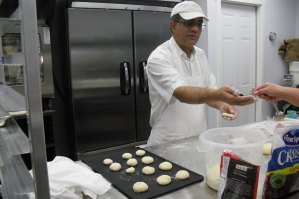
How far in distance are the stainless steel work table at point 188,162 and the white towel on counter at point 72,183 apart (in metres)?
0.05

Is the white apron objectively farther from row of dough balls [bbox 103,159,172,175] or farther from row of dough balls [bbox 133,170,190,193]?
row of dough balls [bbox 133,170,190,193]

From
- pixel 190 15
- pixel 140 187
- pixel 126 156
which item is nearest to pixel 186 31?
pixel 190 15

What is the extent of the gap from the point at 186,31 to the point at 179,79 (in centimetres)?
31

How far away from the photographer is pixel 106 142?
294 centimetres

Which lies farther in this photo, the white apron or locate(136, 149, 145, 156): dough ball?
the white apron

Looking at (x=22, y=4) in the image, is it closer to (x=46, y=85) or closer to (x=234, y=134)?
(x=234, y=134)

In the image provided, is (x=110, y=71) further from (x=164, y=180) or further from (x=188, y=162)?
(x=164, y=180)

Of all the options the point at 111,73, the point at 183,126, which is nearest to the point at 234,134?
the point at 183,126

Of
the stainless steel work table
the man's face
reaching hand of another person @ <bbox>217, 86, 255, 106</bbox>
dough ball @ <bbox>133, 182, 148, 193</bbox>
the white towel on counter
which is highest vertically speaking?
the man's face

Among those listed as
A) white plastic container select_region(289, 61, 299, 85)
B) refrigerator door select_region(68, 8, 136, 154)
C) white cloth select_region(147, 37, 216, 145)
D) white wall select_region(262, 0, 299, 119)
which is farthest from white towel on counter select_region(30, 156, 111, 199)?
white plastic container select_region(289, 61, 299, 85)

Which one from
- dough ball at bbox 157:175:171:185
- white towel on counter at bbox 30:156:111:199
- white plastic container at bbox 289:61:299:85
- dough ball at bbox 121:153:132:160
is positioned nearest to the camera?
white towel on counter at bbox 30:156:111:199

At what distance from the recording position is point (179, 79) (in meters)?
1.70

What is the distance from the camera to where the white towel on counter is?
901 millimetres

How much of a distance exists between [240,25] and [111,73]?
1.98 metres
